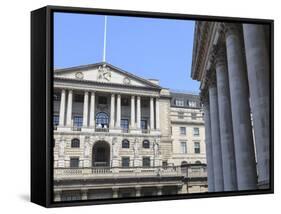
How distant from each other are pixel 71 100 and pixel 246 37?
18.4 feet

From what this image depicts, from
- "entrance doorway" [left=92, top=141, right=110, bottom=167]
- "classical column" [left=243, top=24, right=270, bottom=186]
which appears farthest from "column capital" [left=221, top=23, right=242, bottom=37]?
"entrance doorway" [left=92, top=141, right=110, bottom=167]

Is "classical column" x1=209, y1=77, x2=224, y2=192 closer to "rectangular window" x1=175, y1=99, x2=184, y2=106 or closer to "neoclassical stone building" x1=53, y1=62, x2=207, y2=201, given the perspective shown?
"neoclassical stone building" x1=53, y1=62, x2=207, y2=201

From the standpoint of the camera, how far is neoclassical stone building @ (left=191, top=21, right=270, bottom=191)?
47.2 feet

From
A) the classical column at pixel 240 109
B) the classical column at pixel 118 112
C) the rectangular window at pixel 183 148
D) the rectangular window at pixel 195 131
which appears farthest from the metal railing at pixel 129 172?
the classical column at pixel 240 109

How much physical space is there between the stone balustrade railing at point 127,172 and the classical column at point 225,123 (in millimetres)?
1174

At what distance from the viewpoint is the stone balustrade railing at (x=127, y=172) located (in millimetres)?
12156

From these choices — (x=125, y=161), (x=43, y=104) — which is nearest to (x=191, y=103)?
(x=125, y=161)

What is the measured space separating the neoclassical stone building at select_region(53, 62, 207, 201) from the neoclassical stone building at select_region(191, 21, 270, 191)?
117 centimetres

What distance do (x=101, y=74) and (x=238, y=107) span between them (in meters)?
5.18

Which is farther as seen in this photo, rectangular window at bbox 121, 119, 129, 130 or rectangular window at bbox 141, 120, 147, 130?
rectangular window at bbox 141, 120, 147, 130

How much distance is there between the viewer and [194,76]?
14.5 metres

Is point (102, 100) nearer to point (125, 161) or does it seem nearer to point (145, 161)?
point (125, 161)

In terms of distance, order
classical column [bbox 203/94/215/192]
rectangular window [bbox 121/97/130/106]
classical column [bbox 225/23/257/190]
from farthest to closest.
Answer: classical column [bbox 225/23/257/190] < classical column [bbox 203/94/215/192] < rectangular window [bbox 121/97/130/106]

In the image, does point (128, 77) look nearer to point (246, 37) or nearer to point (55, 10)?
point (55, 10)
